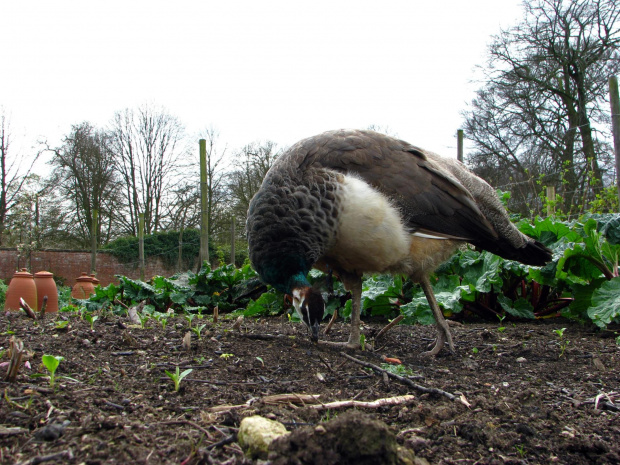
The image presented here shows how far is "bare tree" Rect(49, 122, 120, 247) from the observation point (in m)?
25.0

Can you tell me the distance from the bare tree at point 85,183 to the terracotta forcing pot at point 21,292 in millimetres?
19853

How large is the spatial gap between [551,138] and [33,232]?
70.4ft

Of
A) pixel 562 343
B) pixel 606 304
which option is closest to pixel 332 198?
pixel 562 343

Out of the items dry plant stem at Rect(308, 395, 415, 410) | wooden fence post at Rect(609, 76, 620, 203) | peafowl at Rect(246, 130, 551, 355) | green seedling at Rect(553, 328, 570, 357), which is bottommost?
green seedling at Rect(553, 328, 570, 357)

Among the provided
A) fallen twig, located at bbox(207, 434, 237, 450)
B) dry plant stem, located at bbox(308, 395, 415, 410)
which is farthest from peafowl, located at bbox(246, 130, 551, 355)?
fallen twig, located at bbox(207, 434, 237, 450)

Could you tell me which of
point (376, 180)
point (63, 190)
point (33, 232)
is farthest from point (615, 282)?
point (63, 190)

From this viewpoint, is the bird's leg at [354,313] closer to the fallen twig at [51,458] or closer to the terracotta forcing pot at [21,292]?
the fallen twig at [51,458]

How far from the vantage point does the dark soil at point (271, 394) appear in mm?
1439

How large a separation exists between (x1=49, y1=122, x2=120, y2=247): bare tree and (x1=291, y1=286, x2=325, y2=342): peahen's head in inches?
967

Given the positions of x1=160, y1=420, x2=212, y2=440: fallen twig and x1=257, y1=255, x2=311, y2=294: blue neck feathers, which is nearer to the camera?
x1=160, y1=420, x2=212, y2=440: fallen twig

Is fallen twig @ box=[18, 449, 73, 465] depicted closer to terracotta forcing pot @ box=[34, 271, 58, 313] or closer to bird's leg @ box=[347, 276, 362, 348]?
bird's leg @ box=[347, 276, 362, 348]

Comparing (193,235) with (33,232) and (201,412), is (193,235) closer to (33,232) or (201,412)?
(33,232)

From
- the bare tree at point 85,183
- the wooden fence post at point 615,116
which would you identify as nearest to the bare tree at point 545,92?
the wooden fence post at point 615,116

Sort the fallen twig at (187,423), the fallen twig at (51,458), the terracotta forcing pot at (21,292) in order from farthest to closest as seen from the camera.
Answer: the terracotta forcing pot at (21,292) < the fallen twig at (187,423) < the fallen twig at (51,458)
